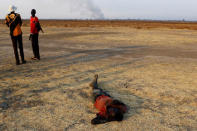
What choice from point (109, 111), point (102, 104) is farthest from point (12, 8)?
point (109, 111)

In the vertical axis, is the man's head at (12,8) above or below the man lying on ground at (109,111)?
above

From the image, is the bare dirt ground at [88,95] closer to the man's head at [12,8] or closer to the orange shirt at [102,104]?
the orange shirt at [102,104]

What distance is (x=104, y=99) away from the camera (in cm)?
377

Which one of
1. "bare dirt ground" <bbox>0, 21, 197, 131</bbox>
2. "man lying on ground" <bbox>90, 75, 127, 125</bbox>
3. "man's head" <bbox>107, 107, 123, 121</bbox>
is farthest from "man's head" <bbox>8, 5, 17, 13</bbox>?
"man's head" <bbox>107, 107, 123, 121</bbox>

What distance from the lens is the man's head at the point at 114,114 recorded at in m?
3.43

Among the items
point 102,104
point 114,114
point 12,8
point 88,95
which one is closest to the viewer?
point 114,114

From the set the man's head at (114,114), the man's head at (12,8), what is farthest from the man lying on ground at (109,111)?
the man's head at (12,8)

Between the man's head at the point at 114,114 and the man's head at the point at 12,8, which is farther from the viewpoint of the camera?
the man's head at the point at 12,8

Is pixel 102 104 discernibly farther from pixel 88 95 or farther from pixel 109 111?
pixel 88 95

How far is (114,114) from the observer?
11.3 ft

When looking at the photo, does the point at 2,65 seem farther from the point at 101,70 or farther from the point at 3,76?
the point at 101,70

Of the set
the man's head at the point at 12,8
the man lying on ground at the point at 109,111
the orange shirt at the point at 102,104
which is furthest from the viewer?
the man's head at the point at 12,8

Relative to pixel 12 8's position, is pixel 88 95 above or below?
below

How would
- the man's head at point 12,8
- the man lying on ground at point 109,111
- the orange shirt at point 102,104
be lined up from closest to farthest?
the man lying on ground at point 109,111
the orange shirt at point 102,104
the man's head at point 12,8
